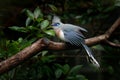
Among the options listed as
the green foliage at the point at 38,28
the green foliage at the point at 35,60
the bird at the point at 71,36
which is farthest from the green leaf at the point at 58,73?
the bird at the point at 71,36

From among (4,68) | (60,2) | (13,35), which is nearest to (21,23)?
(13,35)

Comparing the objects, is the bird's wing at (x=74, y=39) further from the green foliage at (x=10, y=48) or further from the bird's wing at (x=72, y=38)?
the green foliage at (x=10, y=48)

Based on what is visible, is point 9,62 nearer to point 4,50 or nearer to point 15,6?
point 4,50

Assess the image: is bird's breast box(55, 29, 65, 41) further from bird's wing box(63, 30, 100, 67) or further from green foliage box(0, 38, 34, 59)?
green foliage box(0, 38, 34, 59)

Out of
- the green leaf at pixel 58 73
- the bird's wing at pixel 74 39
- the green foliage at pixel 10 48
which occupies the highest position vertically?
the bird's wing at pixel 74 39

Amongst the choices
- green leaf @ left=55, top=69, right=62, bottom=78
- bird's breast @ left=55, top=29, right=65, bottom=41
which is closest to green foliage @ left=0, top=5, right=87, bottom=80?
green leaf @ left=55, top=69, right=62, bottom=78

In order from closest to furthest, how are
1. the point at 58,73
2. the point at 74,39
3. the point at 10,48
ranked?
the point at 74,39
the point at 10,48
the point at 58,73

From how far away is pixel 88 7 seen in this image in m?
2.60

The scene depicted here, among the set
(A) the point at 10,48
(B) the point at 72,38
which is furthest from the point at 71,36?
(A) the point at 10,48

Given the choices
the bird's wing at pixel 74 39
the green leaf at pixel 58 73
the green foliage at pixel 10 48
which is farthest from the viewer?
the green leaf at pixel 58 73

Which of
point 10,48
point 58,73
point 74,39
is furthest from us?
point 58,73

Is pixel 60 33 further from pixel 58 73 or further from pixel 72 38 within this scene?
pixel 58 73

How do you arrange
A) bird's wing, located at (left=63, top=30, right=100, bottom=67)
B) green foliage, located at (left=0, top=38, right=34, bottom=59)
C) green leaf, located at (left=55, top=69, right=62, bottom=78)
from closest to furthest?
bird's wing, located at (left=63, top=30, right=100, bottom=67), green foliage, located at (left=0, top=38, right=34, bottom=59), green leaf, located at (left=55, top=69, right=62, bottom=78)

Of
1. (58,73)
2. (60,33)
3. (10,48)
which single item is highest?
(60,33)
